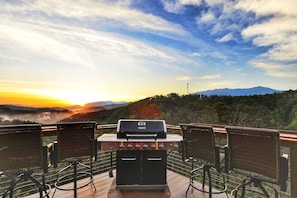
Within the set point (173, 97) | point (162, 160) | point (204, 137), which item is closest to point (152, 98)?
point (173, 97)

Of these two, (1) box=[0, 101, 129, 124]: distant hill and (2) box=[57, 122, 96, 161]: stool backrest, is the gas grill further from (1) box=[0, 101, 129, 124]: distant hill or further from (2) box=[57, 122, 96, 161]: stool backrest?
(1) box=[0, 101, 129, 124]: distant hill

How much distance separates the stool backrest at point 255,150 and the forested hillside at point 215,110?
2770 millimetres

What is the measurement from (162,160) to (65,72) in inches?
110

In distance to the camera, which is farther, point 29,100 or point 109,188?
point 29,100

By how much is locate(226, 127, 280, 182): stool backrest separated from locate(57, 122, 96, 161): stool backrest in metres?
1.54

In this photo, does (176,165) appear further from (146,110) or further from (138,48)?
(138,48)

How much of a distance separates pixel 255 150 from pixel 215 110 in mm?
3677

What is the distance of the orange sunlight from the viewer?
13.8ft

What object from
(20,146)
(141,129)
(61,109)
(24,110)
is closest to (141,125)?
(141,129)

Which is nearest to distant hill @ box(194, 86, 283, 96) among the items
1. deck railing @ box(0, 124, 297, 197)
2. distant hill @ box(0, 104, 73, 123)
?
deck railing @ box(0, 124, 297, 197)

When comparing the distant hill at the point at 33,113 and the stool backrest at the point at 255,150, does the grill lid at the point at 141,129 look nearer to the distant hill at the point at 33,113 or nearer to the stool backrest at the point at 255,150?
the stool backrest at the point at 255,150

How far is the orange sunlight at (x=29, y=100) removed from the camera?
4201mm

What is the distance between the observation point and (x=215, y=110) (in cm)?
563

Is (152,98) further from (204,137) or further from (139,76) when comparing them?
(204,137)
